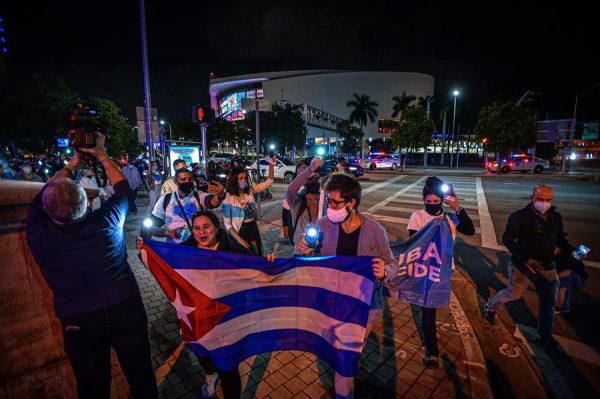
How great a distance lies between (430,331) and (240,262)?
2170 millimetres

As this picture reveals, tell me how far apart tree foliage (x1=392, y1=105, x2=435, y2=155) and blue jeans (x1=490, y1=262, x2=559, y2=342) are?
122 feet

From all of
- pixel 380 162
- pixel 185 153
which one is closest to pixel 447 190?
pixel 185 153

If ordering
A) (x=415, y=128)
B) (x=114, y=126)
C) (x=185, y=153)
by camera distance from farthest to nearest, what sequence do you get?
(x=415, y=128) → (x=114, y=126) → (x=185, y=153)

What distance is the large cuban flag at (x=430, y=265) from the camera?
124 inches

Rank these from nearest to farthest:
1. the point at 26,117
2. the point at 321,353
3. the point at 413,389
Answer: the point at 321,353
the point at 413,389
the point at 26,117

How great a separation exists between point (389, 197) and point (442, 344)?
12.2 metres

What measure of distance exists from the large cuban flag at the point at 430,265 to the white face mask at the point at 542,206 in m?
1.32

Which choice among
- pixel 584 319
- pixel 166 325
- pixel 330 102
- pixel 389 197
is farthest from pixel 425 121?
pixel 330 102

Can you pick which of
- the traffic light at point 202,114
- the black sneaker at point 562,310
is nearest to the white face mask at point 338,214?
the black sneaker at point 562,310

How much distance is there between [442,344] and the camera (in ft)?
12.0

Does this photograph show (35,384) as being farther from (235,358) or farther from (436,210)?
(436,210)

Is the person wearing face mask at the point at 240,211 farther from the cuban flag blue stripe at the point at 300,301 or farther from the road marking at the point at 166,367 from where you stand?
the cuban flag blue stripe at the point at 300,301

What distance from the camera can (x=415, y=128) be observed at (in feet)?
124

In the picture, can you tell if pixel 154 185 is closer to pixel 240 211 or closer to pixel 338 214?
pixel 240 211
